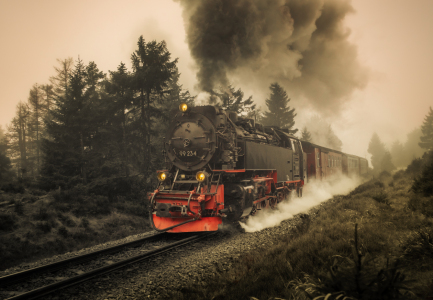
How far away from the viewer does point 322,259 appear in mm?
4176

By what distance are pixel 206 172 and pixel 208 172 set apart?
0.39m

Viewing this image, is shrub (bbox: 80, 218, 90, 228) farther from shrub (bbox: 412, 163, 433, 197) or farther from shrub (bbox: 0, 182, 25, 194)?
shrub (bbox: 412, 163, 433, 197)

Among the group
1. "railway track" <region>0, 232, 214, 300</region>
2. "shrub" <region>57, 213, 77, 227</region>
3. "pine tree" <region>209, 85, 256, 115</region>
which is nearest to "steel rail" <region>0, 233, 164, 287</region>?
"railway track" <region>0, 232, 214, 300</region>

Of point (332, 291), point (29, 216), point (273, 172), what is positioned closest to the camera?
point (332, 291)

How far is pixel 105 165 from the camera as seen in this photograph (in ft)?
44.4

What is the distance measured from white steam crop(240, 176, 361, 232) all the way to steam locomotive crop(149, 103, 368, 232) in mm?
411

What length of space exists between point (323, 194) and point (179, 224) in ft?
40.2

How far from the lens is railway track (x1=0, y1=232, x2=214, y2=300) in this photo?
4094mm

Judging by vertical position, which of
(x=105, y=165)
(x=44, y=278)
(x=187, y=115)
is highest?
(x=187, y=115)

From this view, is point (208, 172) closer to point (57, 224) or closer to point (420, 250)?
point (420, 250)

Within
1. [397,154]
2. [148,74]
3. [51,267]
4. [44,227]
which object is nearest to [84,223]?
[44,227]

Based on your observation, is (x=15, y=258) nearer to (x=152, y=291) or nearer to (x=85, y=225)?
(x=85, y=225)

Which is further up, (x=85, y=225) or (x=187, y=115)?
(x=187, y=115)

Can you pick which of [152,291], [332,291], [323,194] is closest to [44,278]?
[152,291]
